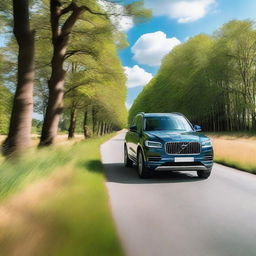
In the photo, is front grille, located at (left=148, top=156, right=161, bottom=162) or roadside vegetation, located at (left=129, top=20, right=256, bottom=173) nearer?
front grille, located at (left=148, top=156, right=161, bottom=162)

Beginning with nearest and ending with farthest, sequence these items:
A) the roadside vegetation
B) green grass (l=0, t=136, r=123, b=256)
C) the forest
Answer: green grass (l=0, t=136, r=123, b=256) < the roadside vegetation < the forest

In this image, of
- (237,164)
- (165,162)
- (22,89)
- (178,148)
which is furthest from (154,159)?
(237,164)

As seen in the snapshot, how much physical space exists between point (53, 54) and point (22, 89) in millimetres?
4657

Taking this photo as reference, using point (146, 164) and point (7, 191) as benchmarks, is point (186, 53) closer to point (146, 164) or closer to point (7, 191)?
point (146, 164)

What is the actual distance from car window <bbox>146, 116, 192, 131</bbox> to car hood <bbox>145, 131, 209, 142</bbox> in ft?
2.48

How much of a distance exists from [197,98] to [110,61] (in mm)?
28592

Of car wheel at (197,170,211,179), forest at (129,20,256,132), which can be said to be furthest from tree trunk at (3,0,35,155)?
forest at (129,20,256,132)

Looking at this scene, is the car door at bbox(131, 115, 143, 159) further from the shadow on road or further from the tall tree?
the tall tree

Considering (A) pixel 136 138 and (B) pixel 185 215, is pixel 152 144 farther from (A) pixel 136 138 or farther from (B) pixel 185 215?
(B) pixel 185 215

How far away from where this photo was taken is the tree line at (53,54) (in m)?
8.42

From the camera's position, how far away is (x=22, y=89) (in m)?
8.36

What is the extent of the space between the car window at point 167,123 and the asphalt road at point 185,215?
192 centimetres

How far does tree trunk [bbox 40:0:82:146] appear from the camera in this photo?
11.9 meters

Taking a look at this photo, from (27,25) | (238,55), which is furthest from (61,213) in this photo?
(238,55)
